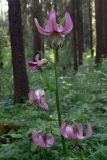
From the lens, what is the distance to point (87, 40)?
57750mm

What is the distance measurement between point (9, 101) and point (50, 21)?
8.41 meters

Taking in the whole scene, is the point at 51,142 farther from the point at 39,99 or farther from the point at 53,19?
the point at 53,19

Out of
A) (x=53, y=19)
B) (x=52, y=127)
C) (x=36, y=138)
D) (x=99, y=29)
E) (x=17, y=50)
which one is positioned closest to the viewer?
(x=53, y=19)

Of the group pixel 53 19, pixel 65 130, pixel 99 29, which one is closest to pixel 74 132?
pixel 65 130

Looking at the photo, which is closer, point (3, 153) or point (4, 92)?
point (3, 153)

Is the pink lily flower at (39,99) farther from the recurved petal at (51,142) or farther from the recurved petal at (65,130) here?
the recurved petal at (65,130)

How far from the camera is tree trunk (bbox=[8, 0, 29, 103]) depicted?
10945mm

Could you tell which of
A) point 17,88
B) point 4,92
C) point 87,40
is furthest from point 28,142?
point 87,40


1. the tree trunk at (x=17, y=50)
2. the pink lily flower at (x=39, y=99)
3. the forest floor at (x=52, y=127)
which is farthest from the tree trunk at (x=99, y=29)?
the pink lily flower at (x=39, y=99)

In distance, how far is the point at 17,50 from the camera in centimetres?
1127

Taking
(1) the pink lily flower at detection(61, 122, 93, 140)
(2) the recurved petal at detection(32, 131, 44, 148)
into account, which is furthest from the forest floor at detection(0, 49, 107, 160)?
(2) the recurved petal at detection(32, 131, 44, 148)

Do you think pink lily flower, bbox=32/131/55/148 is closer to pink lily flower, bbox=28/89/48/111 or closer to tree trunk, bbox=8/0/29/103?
pink lily flower, bbox=28/89/48/111

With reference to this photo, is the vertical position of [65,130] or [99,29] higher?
[99,29]

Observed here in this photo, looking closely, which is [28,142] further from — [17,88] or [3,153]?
[17,88]
